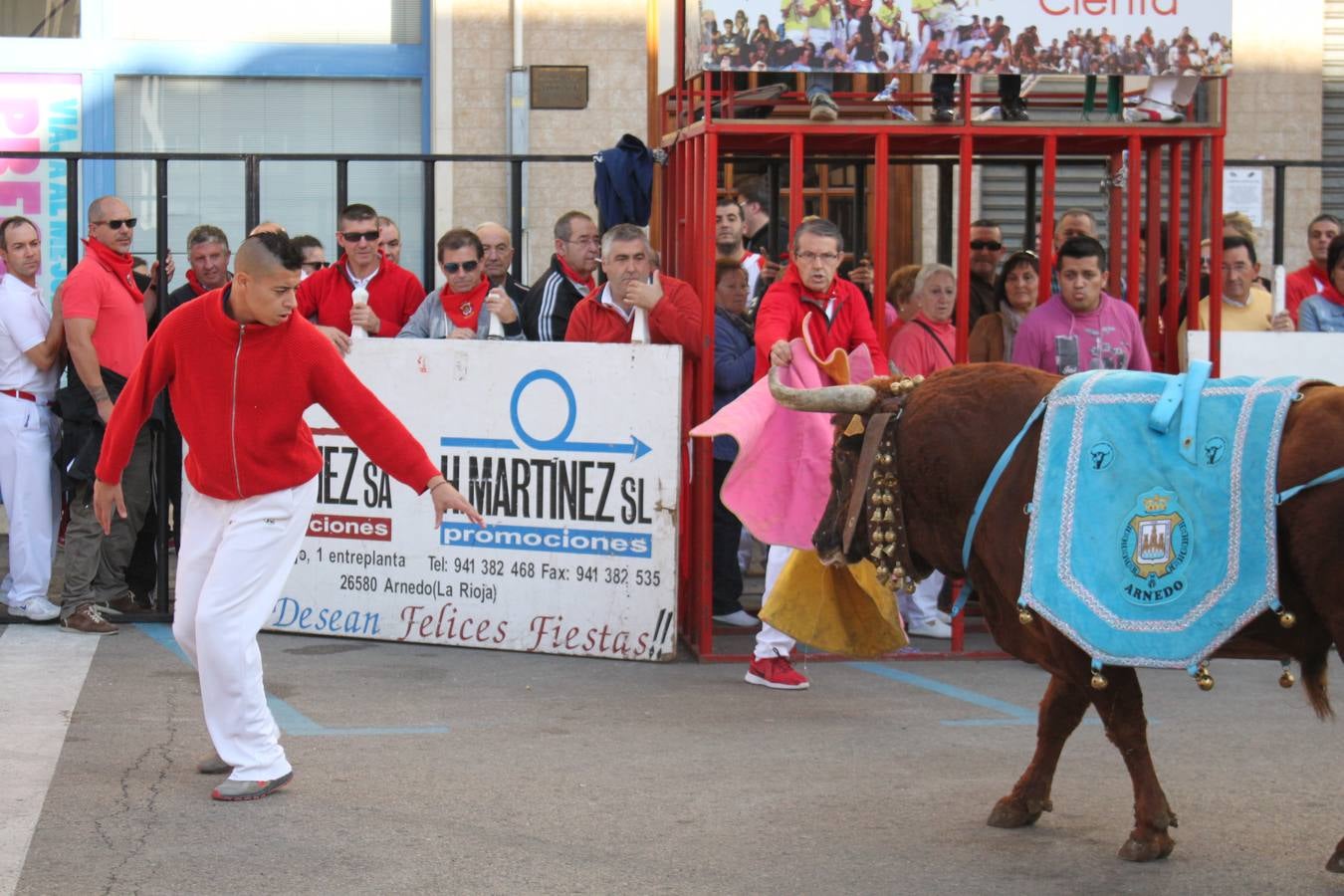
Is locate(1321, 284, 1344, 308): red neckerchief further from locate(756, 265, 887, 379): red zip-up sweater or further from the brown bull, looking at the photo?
the brown bull

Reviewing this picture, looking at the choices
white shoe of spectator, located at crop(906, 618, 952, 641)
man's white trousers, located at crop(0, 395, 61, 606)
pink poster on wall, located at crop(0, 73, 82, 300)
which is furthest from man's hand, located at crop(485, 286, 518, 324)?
pink poster on wall, located at crop(0, 73, 82, 300)

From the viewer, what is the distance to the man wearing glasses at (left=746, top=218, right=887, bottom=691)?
8016mm

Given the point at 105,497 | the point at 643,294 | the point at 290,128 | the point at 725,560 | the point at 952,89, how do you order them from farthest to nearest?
the point at 290,128, the point at 725,560, the point at 952,89, the point at 643,294, the point at 105,497

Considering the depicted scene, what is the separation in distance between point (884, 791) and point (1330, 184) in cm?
998

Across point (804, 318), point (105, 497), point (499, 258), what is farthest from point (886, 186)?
point (105, 497)

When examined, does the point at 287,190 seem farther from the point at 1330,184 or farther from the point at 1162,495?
the point at 1162,495

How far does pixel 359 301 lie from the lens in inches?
356

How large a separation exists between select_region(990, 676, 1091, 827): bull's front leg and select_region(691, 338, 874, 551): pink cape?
5.11 feet

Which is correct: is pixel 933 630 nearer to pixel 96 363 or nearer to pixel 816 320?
pixel 816 320

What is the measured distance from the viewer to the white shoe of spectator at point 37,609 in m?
9.14

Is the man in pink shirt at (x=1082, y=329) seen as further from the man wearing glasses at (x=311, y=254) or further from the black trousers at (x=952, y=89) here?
the man wearing glasses at (x=311, y=254)

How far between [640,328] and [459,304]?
1.08 metres

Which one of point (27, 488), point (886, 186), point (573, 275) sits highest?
point (886, 186)

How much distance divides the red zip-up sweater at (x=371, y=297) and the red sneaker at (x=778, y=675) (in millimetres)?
2695
